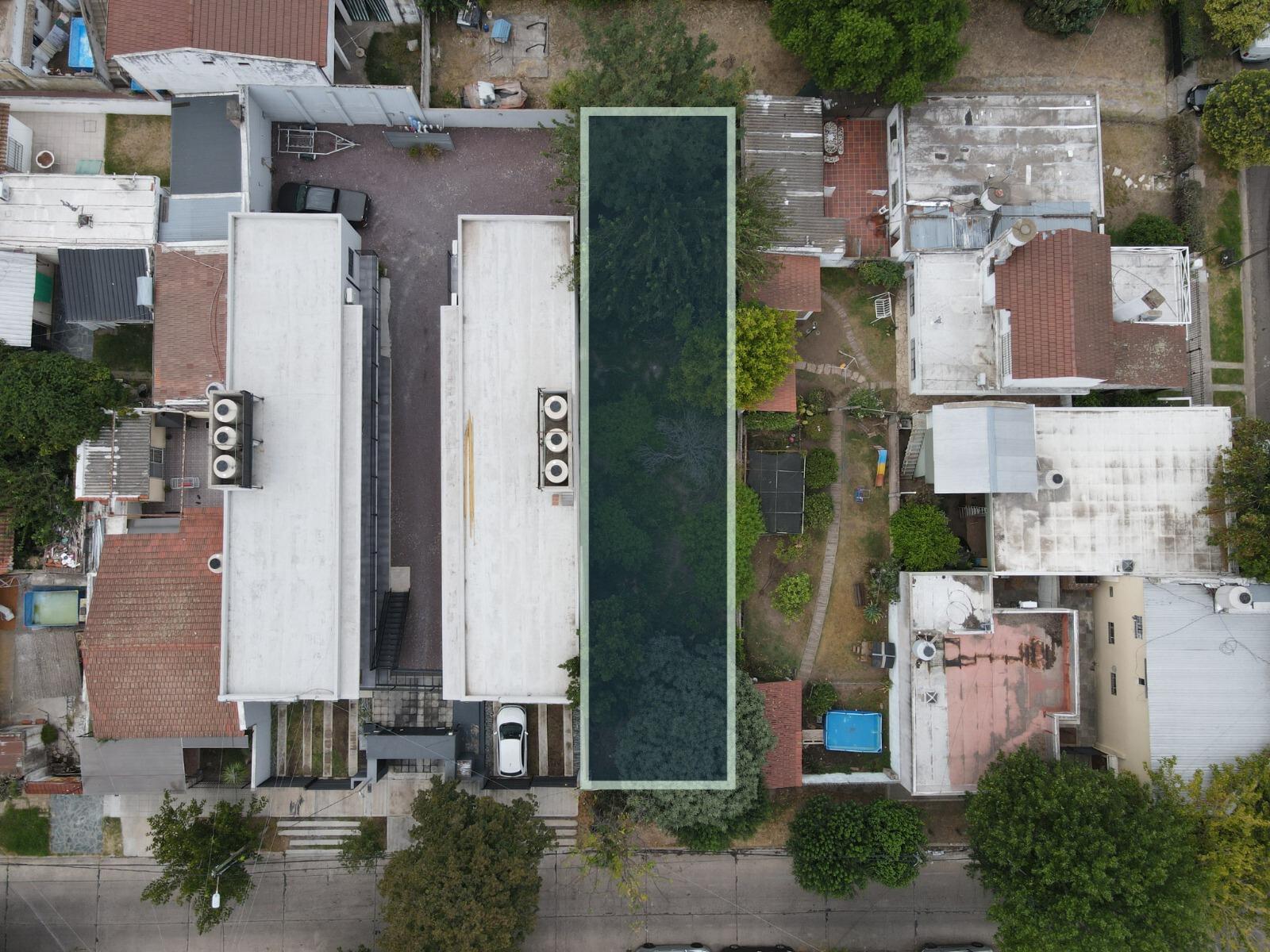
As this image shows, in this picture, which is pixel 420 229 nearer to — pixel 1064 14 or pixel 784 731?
pixel 784 731

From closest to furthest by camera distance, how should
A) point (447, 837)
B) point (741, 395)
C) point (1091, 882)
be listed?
point (1091, 882)
point (447, 837)
point (741, 395)

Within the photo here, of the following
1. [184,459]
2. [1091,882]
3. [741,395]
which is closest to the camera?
[1091,882]

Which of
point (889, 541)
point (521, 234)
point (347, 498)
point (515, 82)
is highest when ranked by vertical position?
point (515, 82)

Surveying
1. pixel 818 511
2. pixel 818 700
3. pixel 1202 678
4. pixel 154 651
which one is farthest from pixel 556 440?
pixel 1202 678

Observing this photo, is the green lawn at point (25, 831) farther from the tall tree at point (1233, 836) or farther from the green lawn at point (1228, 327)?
the green lawn at point (1228, 327)

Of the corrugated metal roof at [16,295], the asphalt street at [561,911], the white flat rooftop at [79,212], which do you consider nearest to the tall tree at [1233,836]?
the asphalt street at [561,911]

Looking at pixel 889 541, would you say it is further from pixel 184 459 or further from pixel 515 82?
pixel 184 459

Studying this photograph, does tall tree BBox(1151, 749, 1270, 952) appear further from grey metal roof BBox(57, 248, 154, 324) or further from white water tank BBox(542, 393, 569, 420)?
grey metal roof BBox(57, 248, 154, 324)

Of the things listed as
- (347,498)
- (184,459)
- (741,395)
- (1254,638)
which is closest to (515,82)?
(741,395)
